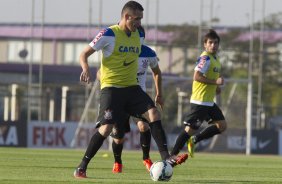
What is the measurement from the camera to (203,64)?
18.2 m

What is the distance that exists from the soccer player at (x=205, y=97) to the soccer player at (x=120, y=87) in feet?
15.1

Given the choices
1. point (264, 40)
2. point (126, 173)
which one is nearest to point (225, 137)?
point (264, 40)

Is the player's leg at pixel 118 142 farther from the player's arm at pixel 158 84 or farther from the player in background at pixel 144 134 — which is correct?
the player's arm at pixel 158 84

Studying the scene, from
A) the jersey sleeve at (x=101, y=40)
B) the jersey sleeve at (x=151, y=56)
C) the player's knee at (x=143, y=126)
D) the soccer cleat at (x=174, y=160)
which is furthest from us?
the player's knee at (x=143, y=126)

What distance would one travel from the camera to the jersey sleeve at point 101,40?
13.3 metres

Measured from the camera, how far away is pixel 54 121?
36.7 meters

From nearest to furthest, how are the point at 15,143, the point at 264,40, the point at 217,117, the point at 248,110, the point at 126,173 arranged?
the point at 126,173
the point at 217,117
the point at 15,143
the point at 248,110
the point at 264,40

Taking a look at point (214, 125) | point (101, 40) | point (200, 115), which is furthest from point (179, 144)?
point (101, 40)

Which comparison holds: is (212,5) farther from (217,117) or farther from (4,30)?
(217,117)

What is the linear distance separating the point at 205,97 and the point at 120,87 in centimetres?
549

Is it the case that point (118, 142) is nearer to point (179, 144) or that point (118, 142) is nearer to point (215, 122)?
point (179, 144)

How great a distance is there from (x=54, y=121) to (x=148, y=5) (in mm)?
8809

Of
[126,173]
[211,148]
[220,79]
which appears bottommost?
[211,148]

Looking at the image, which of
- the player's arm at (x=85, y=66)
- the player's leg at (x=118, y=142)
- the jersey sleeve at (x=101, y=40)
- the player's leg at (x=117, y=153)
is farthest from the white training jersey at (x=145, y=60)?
the player's arm at (x=85, y=66)
